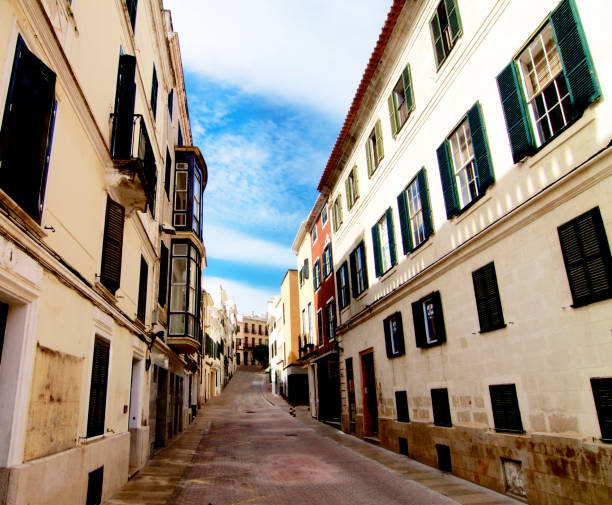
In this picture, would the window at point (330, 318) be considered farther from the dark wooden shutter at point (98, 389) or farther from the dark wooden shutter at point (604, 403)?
the dark wooden shutter at point (604, 403)

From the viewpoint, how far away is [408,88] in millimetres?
12328

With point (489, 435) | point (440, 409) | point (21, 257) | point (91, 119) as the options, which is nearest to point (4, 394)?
point (21, 257)

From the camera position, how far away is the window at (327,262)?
72.4 ft

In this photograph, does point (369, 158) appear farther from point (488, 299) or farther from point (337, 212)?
point (488, 299)

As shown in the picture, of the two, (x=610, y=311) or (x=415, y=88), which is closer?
(x=610, y=311)

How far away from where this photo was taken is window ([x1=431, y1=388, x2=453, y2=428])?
396 inches

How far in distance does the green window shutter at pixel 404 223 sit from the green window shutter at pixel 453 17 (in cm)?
427

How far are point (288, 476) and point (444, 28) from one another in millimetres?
10963

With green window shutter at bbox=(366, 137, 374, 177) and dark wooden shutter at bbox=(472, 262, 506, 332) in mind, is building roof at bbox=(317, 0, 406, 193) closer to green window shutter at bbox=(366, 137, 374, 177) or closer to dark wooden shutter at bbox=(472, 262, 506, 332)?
green window shutter at bbox=(366, 137, 374, 177)

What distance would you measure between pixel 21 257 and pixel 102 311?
11.1 ft

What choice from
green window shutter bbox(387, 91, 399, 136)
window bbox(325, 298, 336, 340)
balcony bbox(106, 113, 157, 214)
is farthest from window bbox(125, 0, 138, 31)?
window bbox(325, 298, 336, 340)

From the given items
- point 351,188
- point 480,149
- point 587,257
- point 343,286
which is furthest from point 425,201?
point 343,286

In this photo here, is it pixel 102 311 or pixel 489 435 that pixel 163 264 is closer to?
pixel 102 311

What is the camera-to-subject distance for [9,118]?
15.0 feet
